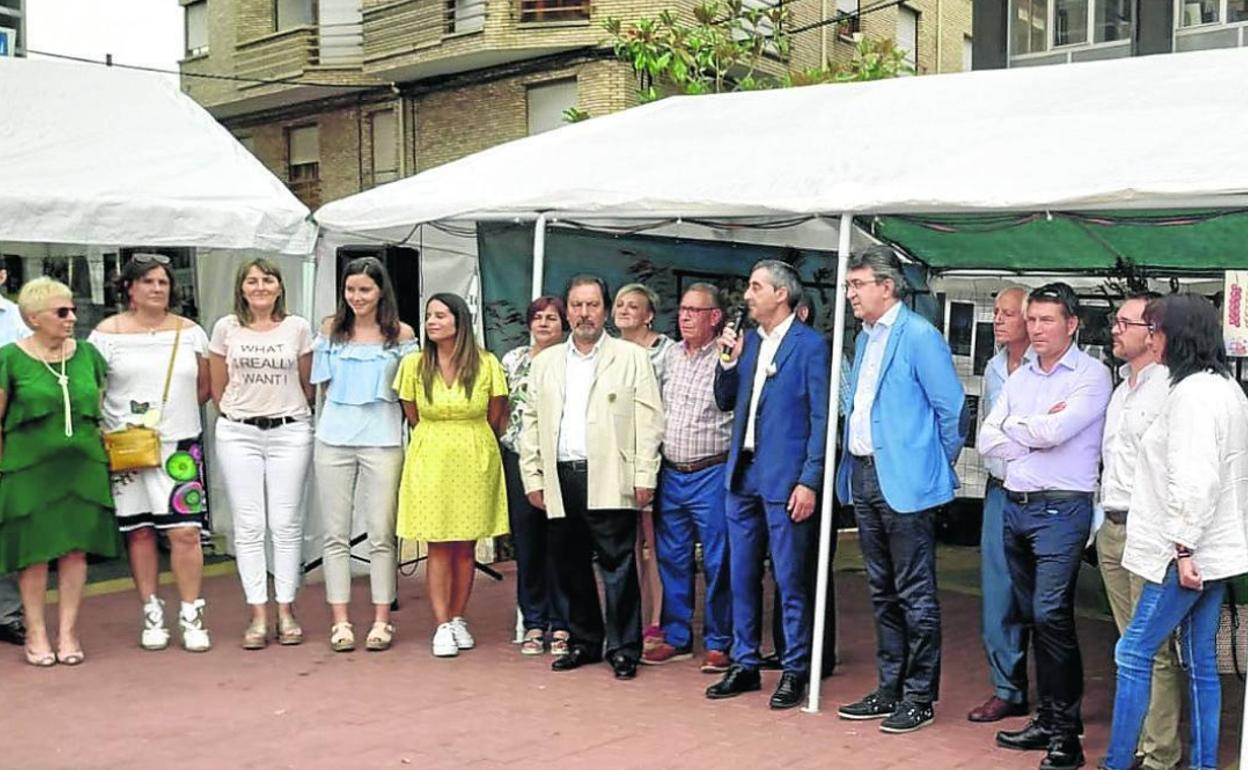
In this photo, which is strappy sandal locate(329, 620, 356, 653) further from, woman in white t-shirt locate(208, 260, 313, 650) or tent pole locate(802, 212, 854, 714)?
tent pole locate(802, 212, 854, 714)

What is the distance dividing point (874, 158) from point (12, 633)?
4682 mm

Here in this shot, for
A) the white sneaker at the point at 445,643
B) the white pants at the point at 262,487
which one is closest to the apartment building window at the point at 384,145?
the white pants at the point at 262,487

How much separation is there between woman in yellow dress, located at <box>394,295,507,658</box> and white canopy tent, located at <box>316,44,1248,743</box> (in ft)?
2.20

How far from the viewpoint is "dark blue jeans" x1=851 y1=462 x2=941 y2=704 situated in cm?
516

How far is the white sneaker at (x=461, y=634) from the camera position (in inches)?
257

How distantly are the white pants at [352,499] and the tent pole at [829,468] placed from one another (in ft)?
6.96

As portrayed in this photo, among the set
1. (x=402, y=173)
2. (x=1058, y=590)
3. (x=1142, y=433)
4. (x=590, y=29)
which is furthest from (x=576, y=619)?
(x=402, y=173)

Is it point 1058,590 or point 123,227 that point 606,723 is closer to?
point 1058,590

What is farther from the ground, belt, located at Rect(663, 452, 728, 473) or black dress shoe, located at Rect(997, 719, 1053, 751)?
belt, located at Rect(663, 452, 728, 473)

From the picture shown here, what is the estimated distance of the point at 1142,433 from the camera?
14.7 ft

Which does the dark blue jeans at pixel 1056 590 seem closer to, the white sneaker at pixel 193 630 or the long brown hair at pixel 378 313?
the long brown hair at pixel 378 313

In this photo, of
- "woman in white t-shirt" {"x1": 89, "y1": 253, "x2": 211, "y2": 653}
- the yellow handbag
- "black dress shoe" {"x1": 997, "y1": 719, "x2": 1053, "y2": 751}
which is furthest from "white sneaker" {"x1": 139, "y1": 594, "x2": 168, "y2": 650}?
"black dress shoe" {"x1": 997, "y1": 719, "x2": 1053, "y2": 751}

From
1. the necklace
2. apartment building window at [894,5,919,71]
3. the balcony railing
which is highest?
apartment building window at [894,5,919,71]

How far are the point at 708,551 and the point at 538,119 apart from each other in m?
14.0
